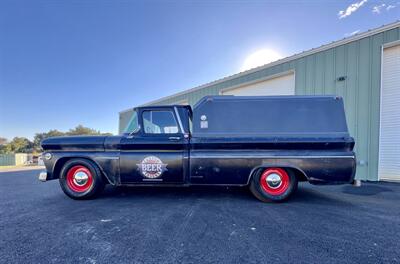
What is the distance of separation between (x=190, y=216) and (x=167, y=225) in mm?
419

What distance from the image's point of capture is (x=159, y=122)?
355cm

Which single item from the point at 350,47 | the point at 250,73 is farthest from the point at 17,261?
the point at 350,47

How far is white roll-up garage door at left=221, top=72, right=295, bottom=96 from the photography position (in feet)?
23.2

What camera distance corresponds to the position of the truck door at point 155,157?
3314 millimetres

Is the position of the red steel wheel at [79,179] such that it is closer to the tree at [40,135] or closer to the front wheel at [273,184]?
the front wheel at [273,184]

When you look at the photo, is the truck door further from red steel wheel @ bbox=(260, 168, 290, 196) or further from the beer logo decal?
red steel wheel @ bbox=(260, 168, 290, 196)

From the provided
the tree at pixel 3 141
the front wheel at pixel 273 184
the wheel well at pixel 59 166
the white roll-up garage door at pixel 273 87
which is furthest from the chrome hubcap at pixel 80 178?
the tree at pixel 3 141

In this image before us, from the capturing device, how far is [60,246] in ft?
6.34

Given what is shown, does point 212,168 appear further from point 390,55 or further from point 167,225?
point 390,55

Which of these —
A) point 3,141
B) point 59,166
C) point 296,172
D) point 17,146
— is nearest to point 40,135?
point 3,141

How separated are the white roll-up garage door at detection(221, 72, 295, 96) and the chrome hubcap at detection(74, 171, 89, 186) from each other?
7150 mm

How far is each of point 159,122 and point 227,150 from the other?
150cm

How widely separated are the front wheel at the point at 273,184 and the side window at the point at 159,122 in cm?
189

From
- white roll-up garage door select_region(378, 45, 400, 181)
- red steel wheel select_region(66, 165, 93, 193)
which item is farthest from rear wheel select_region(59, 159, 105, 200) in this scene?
white roll-up garage door select_region(378, 45, 400, 181)
